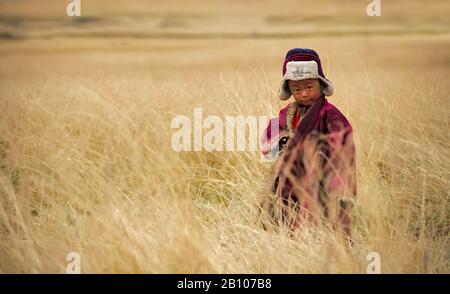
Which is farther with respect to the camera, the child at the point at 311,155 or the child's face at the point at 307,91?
the child's face at the point at 307,91

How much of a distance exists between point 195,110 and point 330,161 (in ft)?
4.37

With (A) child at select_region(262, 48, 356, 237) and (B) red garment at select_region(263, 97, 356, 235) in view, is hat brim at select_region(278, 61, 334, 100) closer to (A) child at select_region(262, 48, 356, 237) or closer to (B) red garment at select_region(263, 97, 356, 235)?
(A) child at select_region(262, 48, 356, 237)

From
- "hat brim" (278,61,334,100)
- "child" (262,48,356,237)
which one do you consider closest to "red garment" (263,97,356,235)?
"child" (262,48,356,237)

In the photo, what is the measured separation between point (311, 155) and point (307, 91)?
11.4 inches

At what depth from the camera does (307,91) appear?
2.64 metres

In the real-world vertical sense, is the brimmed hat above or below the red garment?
above

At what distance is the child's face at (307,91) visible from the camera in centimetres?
264

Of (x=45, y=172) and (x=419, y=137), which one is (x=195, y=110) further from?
(x=419, y=137)

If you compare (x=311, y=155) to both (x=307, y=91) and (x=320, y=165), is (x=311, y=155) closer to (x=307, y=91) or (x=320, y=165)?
(x=320, y=165)

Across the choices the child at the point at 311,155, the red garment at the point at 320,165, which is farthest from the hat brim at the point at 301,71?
the red garment at the point at 320,165

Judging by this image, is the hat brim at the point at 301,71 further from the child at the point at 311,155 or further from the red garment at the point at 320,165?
the red garment at the point at 320,165

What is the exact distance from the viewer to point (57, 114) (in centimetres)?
395

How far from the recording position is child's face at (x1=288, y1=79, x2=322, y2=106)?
2641mm

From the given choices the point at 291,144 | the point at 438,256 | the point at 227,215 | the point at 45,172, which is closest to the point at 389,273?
the point at 438,256
